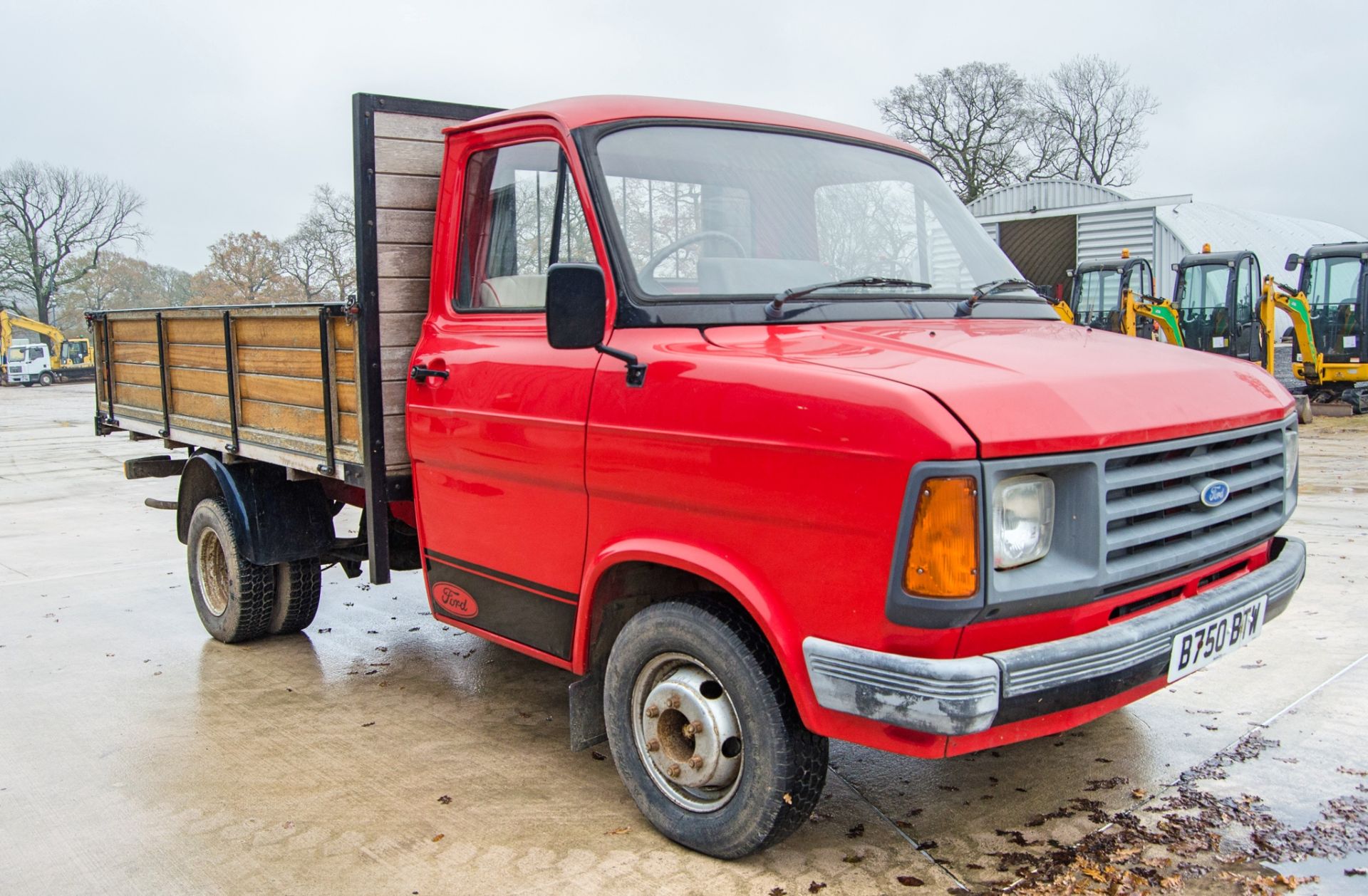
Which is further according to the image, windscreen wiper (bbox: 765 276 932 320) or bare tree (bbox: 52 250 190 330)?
bare tree (bbox: 52 250 190 330)

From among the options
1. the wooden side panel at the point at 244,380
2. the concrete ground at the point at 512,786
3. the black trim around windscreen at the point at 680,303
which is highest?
the black trim around windscreen at the point at 680,303

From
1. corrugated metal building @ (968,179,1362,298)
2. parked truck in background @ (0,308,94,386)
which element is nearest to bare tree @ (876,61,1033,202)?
corrugated metal building @ (968,179,1362,298)

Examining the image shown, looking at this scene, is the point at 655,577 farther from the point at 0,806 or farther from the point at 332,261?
the point at 332,261

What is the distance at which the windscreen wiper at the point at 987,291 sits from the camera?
372cm

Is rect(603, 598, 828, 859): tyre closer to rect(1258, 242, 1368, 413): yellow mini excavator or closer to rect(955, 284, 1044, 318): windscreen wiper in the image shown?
rect(955, 284, 1044, 318): windscreen wiper

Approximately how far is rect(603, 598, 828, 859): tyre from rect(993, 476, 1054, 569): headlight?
721mm

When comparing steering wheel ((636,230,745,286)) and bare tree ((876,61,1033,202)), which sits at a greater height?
bare tree ((876,61,1033,202))

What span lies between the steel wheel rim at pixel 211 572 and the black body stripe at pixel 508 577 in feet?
7.01

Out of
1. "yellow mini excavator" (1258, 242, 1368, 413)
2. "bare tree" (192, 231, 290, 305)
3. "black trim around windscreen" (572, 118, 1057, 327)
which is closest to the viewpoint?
"black trim around windscreen" (572, 118, 1057, 327)

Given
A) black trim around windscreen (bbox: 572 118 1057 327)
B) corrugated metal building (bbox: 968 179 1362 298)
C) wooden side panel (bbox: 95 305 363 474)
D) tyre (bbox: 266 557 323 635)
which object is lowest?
tyre (bbox: 266 557 323 635)

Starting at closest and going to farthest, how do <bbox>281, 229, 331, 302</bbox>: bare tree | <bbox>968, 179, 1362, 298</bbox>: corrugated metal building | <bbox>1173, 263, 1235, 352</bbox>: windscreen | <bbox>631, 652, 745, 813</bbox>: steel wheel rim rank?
<bbox>631, 652, 745, 813</bbox>: steel wheel rim
<bbox>1173, 263, 1235, 352</bbox>: windscreen
<bbox>968, 179, 1362, 298</bbox>: corrugated metal building
<bbox>281, 229, 331, 302</bbox>: bare tree

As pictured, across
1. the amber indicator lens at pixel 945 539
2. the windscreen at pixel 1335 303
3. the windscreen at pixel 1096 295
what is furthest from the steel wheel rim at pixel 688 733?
the windscreen at pixel 1096 295

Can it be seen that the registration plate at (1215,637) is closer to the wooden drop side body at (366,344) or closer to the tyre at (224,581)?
the wooden drop side body at (366,344)

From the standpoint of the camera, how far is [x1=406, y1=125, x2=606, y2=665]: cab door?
350 centimetres
